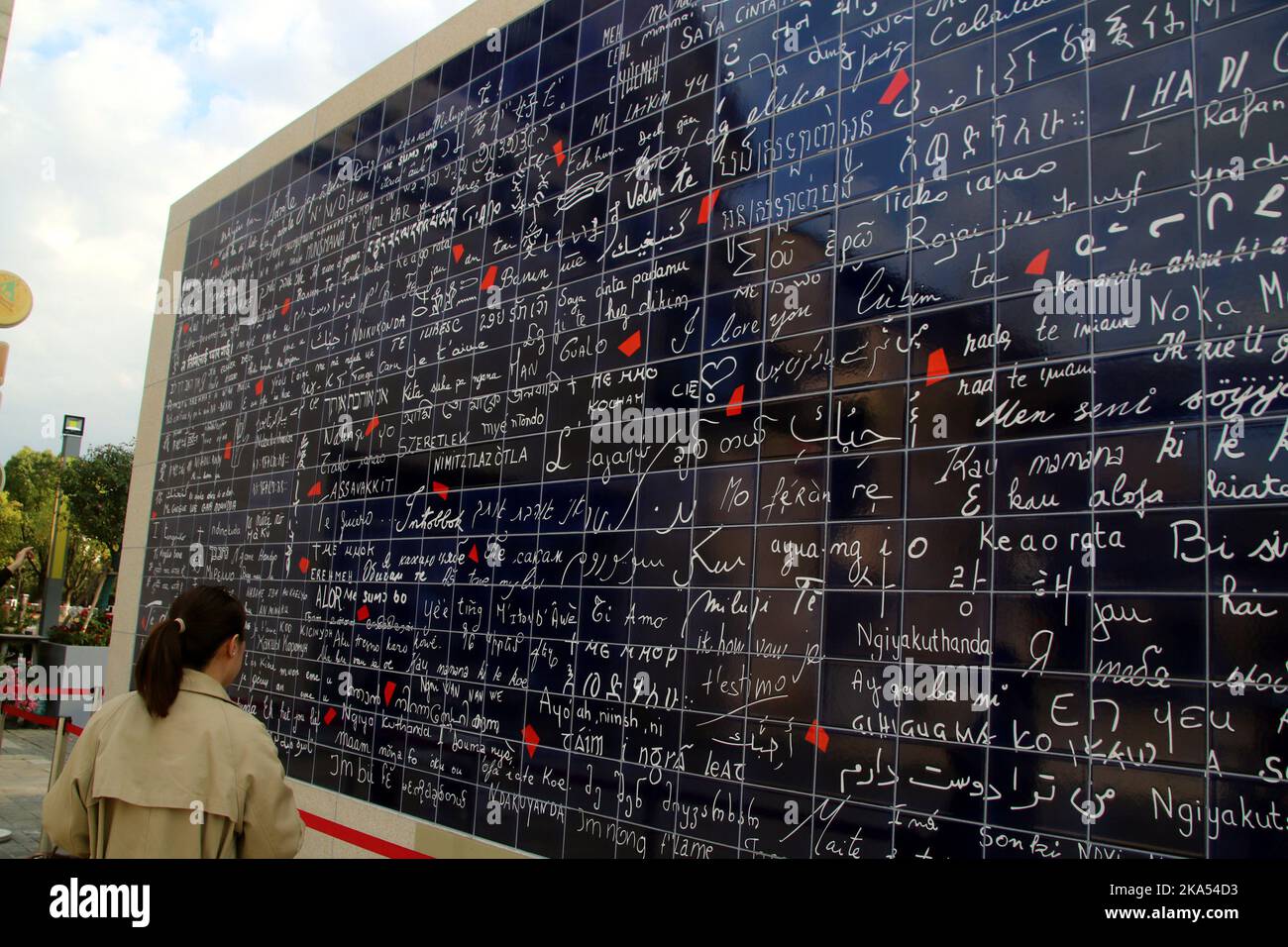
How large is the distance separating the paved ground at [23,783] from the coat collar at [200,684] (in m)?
3.46

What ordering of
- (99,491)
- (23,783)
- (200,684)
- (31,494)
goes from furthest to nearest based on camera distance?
(31,494) → (99,491) → (23,783) → (200,684)

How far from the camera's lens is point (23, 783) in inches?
375

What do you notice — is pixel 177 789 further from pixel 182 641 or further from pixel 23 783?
pixel 23 783

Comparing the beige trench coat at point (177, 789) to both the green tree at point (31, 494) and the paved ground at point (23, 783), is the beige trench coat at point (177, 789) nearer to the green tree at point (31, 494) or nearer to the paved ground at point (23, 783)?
the paved ground at point (23, 783)

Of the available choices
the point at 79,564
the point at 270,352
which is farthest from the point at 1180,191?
the point at 79,564

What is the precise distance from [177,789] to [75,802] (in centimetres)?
33

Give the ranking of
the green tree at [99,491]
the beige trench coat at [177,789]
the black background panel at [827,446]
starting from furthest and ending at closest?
the green tree at [99,491] → the black background panel at [827,446] → the beige trench coat at [177,789]

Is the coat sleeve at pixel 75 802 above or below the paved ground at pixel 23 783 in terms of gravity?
above

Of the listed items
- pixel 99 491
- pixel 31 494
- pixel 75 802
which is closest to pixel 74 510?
pixel 99 491

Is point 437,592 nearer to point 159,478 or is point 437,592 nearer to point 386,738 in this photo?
point 386,738

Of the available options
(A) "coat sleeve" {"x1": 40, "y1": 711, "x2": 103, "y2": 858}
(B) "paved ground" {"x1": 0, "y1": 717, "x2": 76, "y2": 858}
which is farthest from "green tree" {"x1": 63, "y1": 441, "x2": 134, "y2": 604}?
(A) "coat sleeve" {"x1": 40, "y1": 711, "x2": 103, "y2": 858}

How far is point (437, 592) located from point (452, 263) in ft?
6.82

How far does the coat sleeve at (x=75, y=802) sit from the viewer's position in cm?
240

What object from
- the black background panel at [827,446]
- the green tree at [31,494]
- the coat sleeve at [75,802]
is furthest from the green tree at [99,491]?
the coat sleeve at [75,802]
